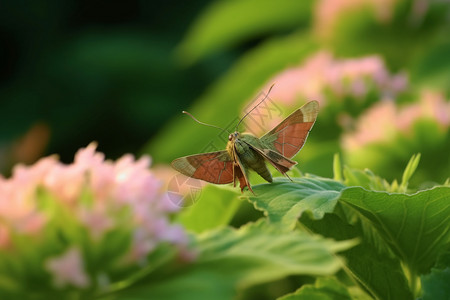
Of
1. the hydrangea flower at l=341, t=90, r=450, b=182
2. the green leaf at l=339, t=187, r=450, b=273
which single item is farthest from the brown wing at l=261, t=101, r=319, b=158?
the hydrangea flower at l=341, t=90, r=450, b=182

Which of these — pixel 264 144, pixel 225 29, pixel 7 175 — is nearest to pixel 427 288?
pixel 264 144

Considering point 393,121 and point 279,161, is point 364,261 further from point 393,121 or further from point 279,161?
point 393,121

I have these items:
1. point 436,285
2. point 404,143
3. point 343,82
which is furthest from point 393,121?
point 436,285

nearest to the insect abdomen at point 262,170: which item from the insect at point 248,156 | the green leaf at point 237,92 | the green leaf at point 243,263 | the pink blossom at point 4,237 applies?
the insect at point 248,156

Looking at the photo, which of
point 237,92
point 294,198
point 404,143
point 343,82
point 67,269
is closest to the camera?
point 67,269

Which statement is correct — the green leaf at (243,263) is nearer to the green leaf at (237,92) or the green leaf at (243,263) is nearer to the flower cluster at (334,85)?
the flower cluster at (334,85)
